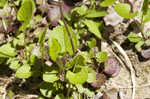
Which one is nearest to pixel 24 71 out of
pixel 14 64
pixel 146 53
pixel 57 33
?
pixel 14 64

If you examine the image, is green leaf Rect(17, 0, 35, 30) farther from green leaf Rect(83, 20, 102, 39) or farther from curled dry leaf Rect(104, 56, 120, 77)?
curled dry leaf Rect(104, 56, 120, 77)

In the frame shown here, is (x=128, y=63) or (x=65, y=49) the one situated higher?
(x=65, y=49)

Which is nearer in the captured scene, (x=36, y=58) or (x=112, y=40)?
(x=36, y=58)

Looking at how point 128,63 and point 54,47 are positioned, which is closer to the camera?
point 54,47

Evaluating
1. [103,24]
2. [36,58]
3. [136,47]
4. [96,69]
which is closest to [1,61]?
[36,58]

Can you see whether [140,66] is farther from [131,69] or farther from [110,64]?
[110,64]

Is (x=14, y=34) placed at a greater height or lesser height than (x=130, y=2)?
lesser

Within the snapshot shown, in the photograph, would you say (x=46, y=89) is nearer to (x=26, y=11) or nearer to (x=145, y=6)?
(x=26, y=11)
